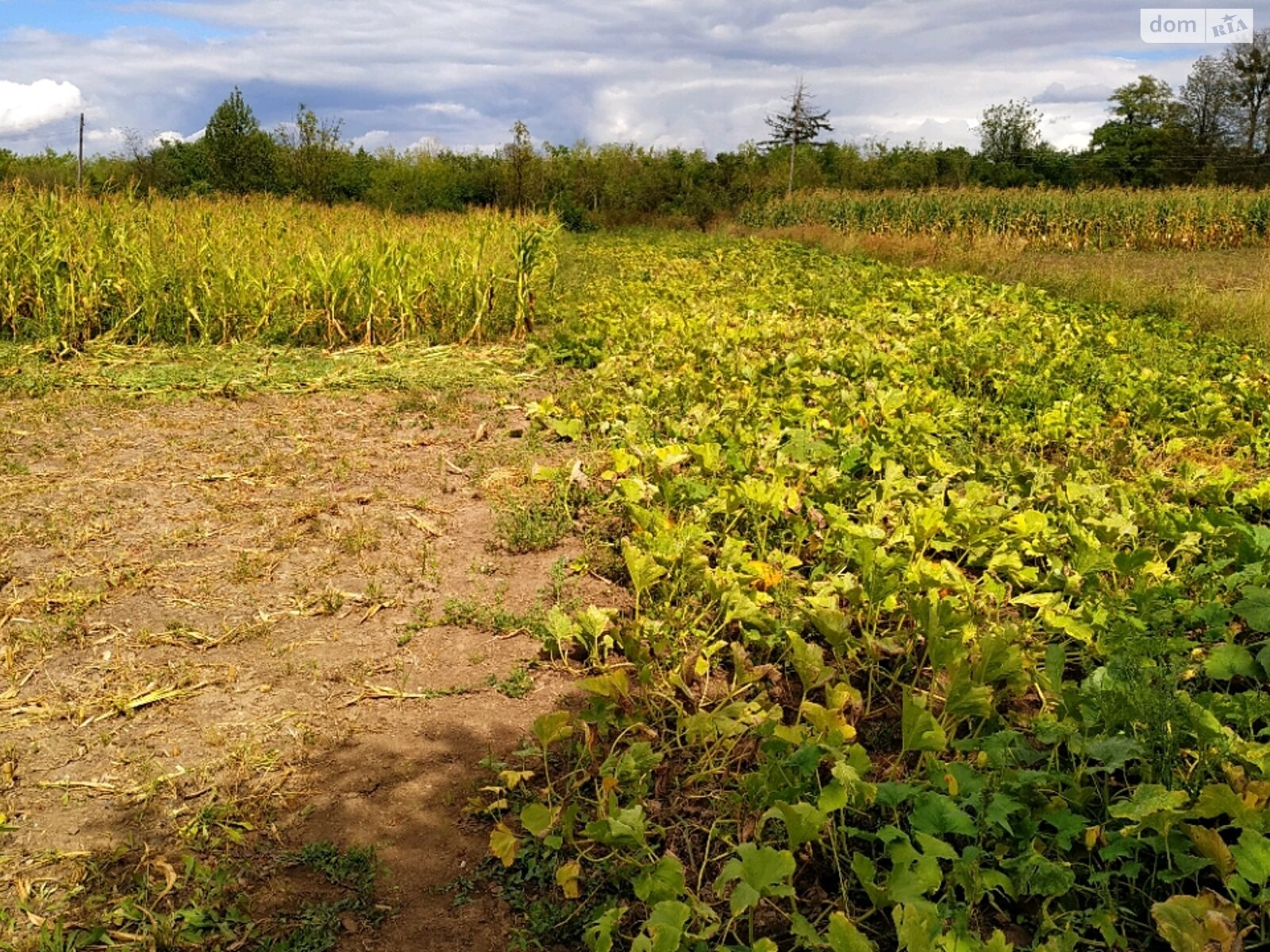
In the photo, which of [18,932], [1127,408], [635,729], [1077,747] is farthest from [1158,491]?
[18,932]

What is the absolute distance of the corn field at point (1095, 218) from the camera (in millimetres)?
21703

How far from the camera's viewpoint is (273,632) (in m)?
3.30

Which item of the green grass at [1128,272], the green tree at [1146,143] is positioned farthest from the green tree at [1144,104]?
the green grass at [1128,272]

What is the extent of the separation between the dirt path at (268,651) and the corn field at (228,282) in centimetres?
271

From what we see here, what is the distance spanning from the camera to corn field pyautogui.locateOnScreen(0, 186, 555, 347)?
760cm

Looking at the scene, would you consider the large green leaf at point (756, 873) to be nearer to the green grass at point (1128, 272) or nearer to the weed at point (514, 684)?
the weed at point (514, 684)

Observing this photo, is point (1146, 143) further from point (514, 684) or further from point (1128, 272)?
point (514, 684)

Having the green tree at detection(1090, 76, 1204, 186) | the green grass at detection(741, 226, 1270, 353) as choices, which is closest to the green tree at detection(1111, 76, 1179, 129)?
the green tree at detection(1090, 76, 1204, 186)

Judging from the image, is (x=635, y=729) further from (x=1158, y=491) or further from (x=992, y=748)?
(x=1158, y=491)

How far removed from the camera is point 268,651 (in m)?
3.18

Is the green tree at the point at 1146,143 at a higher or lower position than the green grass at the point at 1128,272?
higher

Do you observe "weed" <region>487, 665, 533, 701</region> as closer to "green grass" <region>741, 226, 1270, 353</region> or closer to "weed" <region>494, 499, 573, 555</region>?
"weed" <region>494, 499, 573, 555</region>

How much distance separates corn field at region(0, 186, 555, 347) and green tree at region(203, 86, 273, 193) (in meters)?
12.7

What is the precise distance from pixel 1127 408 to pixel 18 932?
5733mm
